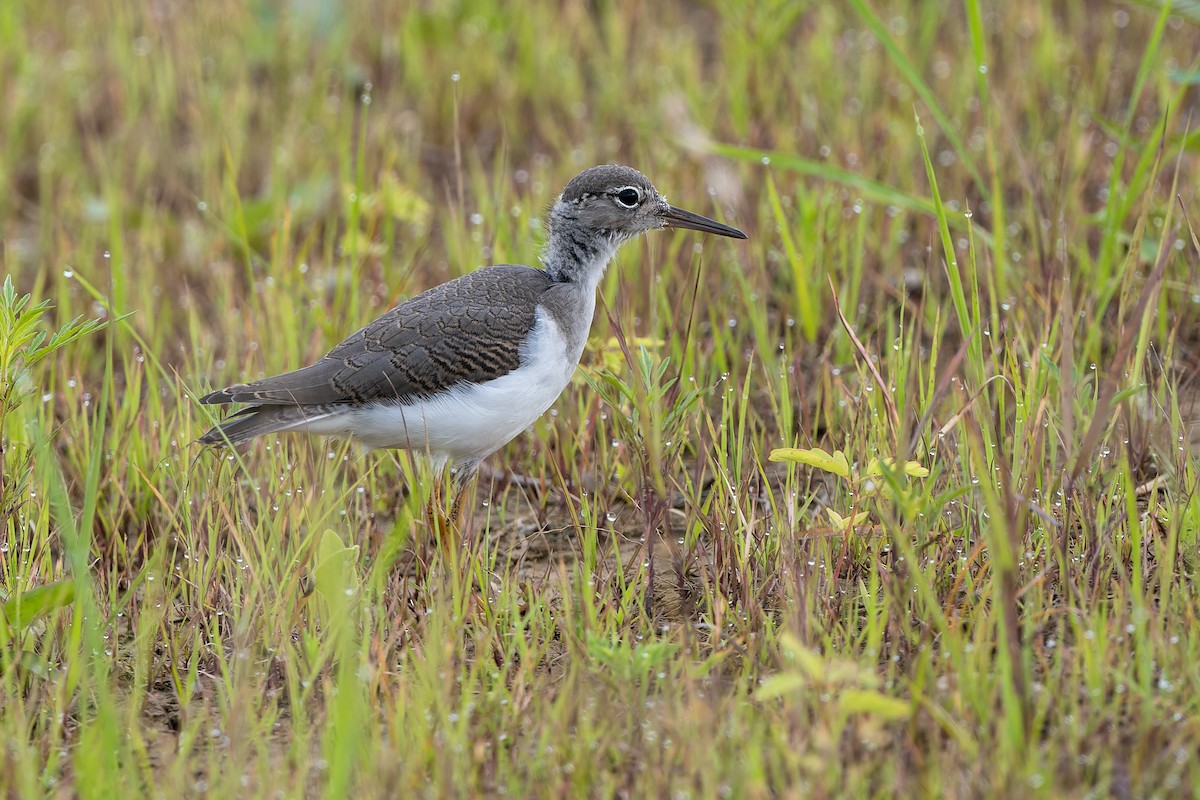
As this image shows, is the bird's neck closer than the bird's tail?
No

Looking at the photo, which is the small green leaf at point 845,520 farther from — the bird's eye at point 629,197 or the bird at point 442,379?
the bird's eye at point 629,197

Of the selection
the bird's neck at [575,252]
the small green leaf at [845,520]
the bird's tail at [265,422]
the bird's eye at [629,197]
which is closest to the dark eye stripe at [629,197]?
the bird's eye at [629,197]

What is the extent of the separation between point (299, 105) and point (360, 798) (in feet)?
18.1

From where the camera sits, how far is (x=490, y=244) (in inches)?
250

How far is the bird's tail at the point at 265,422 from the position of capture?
4.56 metres

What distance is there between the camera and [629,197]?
520cm

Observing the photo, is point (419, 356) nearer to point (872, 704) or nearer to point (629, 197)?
point (629, 197)

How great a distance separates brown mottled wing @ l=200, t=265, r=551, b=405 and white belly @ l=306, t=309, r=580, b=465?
45 mm

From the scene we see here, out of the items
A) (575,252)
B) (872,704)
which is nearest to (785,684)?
(872,704)

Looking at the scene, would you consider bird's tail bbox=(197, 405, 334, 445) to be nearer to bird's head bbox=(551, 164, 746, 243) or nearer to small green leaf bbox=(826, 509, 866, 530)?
bird's head bbox=(551, 164, 746, 243)

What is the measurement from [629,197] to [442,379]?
1074 millimetres

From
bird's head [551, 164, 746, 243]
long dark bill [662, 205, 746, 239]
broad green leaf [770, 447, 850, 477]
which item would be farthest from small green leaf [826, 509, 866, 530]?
long dark bill [662, 205, 746, 239]

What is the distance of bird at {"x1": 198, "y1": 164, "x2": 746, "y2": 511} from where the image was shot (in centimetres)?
460

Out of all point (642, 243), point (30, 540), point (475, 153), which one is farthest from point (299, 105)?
point (30, 540)
